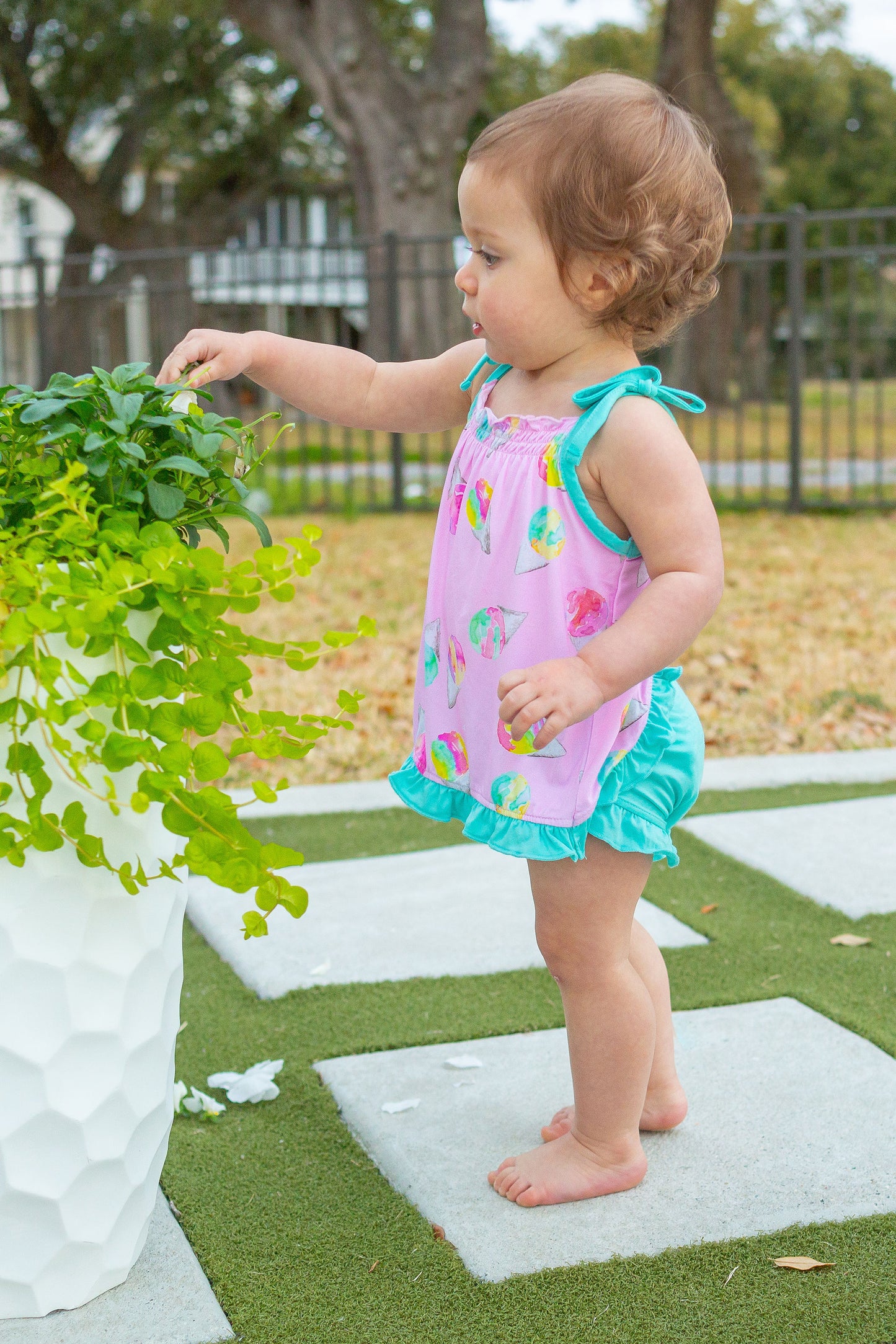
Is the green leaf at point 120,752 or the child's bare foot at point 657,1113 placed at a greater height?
the green leaf at point 120,752

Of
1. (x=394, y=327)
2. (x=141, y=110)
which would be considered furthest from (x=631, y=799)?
(x=141, y=110)

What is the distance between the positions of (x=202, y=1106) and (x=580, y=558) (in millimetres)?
934

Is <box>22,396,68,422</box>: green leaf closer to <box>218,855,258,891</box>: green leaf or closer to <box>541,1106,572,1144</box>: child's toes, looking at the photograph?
<box>218,855,258,891</box>: green leaf

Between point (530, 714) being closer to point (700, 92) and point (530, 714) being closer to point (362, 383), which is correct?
point (362, 383)

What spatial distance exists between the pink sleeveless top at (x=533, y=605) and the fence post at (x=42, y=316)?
7943mm

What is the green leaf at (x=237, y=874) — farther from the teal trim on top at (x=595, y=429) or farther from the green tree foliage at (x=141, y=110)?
the green tree foliage at (x=141, y=110)

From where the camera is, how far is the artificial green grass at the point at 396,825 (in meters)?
2.94

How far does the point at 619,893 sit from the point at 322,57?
1404 cm

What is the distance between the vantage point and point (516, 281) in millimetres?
1519

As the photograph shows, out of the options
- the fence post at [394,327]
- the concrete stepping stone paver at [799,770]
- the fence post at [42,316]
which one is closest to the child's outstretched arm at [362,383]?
the concrete stepping stone paver at [799,770]

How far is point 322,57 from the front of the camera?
45.5 ft

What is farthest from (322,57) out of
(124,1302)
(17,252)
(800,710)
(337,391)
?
(17,252)

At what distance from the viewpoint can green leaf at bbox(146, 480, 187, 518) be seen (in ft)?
4.27

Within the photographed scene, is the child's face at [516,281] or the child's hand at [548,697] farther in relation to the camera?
the child's face at [516,281]
